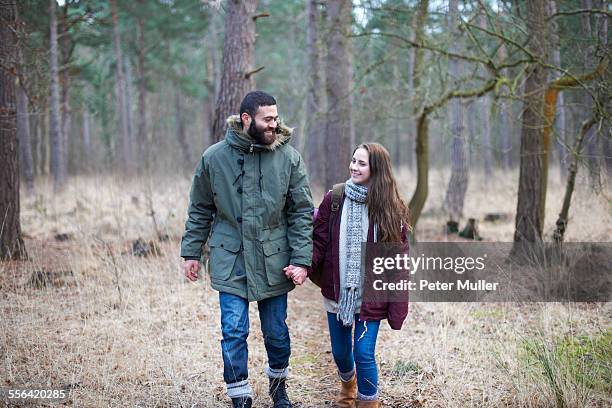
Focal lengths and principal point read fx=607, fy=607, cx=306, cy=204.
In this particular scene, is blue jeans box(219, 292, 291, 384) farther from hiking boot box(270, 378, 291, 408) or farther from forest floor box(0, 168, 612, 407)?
forest floor box(0, 168, 612, 407)

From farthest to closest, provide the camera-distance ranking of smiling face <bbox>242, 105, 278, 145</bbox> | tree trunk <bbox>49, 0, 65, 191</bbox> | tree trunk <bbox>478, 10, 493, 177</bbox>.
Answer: tree trunk <bbox>49, 0, 65, 191</bbox> → tree trunk <bbox>478, 10, 493, 177</bbox> → smiling face <bbox>242, 105, 278, 145</bbox>

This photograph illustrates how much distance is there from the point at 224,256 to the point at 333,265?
72 centimetres

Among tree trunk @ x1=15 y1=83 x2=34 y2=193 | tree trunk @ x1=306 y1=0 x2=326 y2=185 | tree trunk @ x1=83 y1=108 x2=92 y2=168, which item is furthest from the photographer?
tree trunk @ x1=83 y1=108 x2=92 y2=168

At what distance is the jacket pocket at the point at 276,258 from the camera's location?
3891 millimetres

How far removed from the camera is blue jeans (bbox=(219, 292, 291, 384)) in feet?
12.6

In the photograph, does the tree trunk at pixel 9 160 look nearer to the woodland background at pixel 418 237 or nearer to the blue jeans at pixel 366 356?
the woodland background at pixel 418 237

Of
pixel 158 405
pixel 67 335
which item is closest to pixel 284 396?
pixel 158 405

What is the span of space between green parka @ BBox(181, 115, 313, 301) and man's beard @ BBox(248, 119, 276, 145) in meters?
0.03

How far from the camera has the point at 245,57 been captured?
301 inches

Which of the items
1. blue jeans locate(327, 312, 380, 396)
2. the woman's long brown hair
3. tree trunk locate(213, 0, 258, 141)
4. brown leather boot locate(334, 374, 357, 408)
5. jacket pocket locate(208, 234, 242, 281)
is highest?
tree trunk locate(213, 0, 258, 141)

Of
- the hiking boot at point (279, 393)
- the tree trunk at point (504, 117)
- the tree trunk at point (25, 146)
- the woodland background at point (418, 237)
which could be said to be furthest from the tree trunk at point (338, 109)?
the tree trunk at point (25, 146)

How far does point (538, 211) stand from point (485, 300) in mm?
1946

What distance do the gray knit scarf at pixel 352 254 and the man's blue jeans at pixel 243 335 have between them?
43 cm

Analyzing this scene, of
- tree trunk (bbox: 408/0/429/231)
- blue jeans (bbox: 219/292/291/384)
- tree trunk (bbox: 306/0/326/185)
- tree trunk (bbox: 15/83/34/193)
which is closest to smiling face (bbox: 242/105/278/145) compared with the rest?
blue jeans (bbox: 219/292/291/384)
